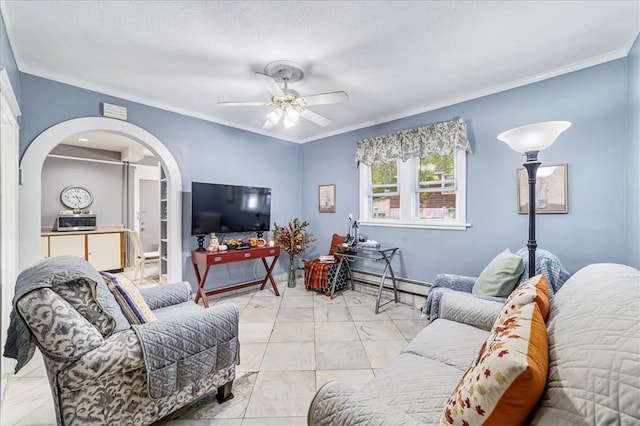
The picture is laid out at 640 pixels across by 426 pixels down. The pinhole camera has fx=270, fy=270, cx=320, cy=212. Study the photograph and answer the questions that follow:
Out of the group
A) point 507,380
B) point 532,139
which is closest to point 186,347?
point 507,380

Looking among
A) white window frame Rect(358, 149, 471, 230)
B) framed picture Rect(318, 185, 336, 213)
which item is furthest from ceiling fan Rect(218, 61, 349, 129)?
framed picture Rect(318, 185, 336, 213)

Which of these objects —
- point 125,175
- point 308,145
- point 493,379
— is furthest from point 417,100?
point 125,175

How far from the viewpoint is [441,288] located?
2.41 meters

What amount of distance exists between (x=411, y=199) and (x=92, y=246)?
222 inches

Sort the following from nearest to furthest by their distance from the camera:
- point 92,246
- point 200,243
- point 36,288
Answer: point 36,288
point 200,243
point 92,246

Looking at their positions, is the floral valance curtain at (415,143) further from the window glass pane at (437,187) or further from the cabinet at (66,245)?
the cabinet at (66,245)

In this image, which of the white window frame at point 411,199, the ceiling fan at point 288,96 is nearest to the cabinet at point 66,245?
the ceiling fan at point 288,96

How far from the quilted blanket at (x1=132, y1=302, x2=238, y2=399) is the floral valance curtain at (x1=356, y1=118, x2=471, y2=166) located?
2.80 metres

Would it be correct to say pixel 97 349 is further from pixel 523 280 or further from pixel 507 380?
pixel 523 280

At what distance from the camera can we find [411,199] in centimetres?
356

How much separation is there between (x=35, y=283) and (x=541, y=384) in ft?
5.93

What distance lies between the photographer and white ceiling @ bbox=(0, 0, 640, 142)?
1.74 meters

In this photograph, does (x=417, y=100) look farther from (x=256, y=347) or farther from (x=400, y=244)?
(x=256, y=347)

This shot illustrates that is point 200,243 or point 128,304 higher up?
point 200,243
